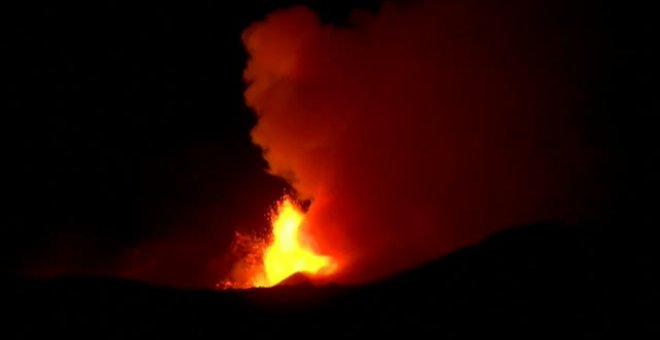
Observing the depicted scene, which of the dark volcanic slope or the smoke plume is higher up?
the smoke plume

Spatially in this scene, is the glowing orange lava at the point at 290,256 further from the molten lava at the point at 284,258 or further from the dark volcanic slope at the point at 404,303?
the dark volcanic slope at the point at 404,303

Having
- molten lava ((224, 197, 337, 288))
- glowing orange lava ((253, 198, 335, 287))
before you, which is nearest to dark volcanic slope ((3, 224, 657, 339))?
glowing orange lava ((253, 198, 335, 287))

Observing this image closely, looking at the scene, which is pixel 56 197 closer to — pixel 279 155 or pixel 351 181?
pixel 279 155

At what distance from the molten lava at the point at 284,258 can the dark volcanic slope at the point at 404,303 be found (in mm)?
5011

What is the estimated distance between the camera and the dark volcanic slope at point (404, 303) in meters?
10.1

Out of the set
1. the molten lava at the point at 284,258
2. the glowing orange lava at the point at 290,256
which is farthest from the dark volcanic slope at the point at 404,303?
the molten lava at the point at 284,258

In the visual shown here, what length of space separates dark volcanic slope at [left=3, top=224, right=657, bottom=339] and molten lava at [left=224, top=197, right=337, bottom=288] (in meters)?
5.01

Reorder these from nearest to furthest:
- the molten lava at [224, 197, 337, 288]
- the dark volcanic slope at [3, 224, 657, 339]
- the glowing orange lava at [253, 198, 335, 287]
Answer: the dark volcanic slope at [3, 224, 657, 339], the glowing orange lava at [253, 198, 335, 287], the molten lava at [224, 197, 337, 288]

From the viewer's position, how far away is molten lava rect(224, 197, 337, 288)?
1775cm

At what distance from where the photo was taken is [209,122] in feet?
100

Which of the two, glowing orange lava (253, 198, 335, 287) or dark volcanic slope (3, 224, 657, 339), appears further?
glowing orange lava (253, 198, 335, 287)

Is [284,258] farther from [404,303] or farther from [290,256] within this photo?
[404,303]

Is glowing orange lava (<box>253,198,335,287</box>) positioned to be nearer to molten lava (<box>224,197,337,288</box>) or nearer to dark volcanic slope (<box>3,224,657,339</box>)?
molten lava (<box>224,197,337,288</box>)

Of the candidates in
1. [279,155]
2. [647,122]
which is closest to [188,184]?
[279,155]
